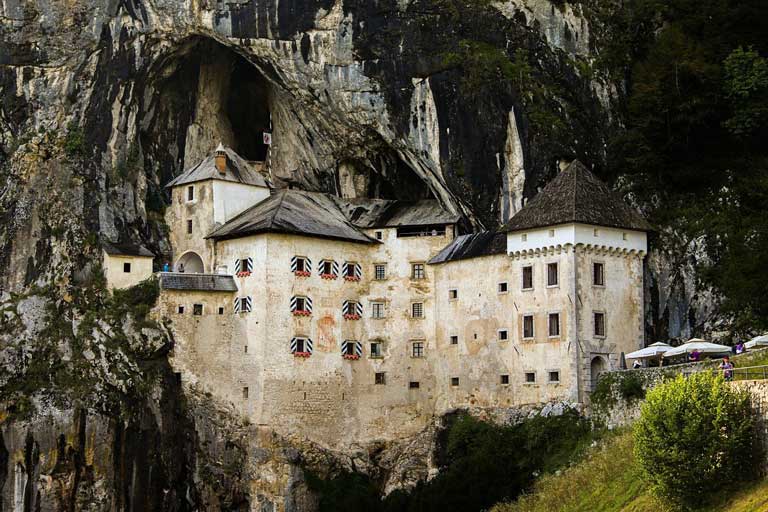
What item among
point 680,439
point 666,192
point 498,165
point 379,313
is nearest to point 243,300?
point 379,313

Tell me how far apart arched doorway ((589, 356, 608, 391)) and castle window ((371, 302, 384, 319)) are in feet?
48.0

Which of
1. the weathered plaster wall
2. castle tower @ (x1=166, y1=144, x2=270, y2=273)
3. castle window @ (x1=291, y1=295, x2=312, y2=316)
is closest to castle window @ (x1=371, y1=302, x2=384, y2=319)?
castle window @ (x1=291, y1=295, x2=312, y2=316)

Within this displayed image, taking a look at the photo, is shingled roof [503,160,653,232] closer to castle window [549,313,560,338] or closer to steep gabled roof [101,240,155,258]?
castle window [549,313,560,338]

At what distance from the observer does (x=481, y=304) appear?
90.8 meters

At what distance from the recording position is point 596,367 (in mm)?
86250

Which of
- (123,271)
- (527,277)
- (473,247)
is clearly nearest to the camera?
(527,277)

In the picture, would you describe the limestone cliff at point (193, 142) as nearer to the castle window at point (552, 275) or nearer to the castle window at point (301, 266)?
the castle window at point (552, 275)

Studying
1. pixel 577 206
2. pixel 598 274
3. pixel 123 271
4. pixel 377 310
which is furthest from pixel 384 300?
pixel 123 271

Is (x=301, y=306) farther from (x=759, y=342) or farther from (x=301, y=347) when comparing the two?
(x=759, y=342)

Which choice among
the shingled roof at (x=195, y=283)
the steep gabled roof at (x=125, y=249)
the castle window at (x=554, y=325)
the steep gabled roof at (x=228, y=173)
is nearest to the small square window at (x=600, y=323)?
the castle window at (x=554, y=325)

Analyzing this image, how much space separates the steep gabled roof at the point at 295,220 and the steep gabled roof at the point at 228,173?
1.66 meters

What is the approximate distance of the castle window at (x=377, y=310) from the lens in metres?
95.3

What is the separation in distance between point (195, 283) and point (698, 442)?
1420 inches

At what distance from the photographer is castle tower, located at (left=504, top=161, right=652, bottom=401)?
86.0 metres
